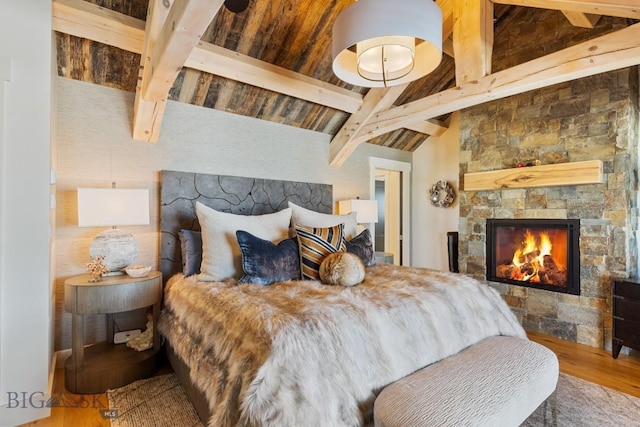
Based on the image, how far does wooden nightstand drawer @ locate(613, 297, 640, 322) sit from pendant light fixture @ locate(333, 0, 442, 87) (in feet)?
8.52

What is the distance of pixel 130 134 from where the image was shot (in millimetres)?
2754

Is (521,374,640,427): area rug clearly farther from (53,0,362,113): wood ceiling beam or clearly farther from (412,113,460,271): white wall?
(53,0,362,113): wood ceiling beam

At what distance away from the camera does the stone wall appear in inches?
112

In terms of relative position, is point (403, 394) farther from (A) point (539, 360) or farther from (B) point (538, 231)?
(B) point (538, 231)

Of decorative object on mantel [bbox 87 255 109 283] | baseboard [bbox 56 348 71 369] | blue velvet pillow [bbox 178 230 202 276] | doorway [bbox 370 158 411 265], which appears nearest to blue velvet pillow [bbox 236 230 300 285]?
blue velvet pillow [bbox 178 230 202 276]

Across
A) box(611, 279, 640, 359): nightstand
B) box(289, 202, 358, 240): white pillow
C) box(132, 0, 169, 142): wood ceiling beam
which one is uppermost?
box(132, 0, 169, 142): wood ceiling beam

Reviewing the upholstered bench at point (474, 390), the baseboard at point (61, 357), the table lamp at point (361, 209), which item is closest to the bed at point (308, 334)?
the upholstered bench at point (474, 390)

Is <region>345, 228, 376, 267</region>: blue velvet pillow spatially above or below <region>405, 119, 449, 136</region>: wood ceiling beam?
below

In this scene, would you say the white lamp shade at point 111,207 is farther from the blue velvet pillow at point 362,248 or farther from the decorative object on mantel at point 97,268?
the blue velvet pillow at point 362,248

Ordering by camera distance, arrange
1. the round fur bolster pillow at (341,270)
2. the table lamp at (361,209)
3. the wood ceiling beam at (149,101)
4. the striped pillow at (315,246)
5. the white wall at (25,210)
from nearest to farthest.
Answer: the white wall at (25,210)
the wood ceiling beam at (149,101)
the round fur bolster pillow at (341,270)
the striped pillow at (315,246)
the table lamp at (361,209)

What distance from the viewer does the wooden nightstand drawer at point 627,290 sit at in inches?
103

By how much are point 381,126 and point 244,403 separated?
3.00 meters

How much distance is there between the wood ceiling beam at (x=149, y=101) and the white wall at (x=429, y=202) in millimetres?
3703

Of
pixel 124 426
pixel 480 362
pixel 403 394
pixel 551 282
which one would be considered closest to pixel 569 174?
pixel 551 282
